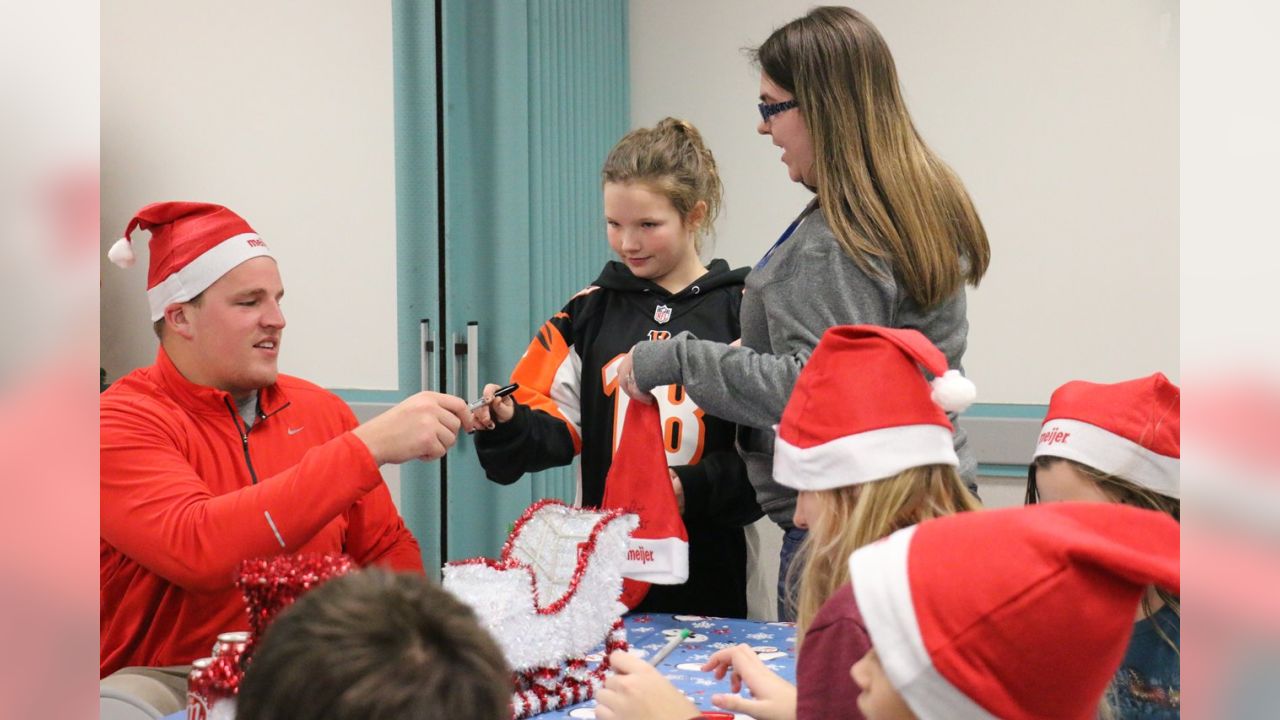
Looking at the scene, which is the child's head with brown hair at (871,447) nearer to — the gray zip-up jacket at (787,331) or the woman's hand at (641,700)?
the woman's hand at (641,700)

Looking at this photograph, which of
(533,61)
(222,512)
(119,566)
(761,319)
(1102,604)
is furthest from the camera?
A: (533,61)

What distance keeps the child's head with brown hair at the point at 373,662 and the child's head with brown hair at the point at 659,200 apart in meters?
1.51

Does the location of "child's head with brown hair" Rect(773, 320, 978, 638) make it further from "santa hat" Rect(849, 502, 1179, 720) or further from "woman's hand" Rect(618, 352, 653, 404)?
"woman's hand" Rect(618, 352, 653, 404)

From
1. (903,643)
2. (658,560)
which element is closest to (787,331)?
(658,560)

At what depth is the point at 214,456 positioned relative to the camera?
178cm

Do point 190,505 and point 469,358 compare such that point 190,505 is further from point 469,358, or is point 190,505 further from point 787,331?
point 469,358

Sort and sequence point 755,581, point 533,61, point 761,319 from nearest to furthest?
point 761,319 → point 755,581 → point 533,61

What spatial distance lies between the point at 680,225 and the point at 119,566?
1194mm

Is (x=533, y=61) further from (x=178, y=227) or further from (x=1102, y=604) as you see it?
(x=1102, y=604)

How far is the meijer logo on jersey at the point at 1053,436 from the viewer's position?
1619 millimetres

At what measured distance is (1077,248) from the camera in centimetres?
315

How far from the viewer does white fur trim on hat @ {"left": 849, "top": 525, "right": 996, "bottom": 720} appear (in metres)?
0.83

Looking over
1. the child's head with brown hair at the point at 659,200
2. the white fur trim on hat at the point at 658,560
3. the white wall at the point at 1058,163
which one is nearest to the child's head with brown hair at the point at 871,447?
the white fur trim on hat at the point at 658,560
